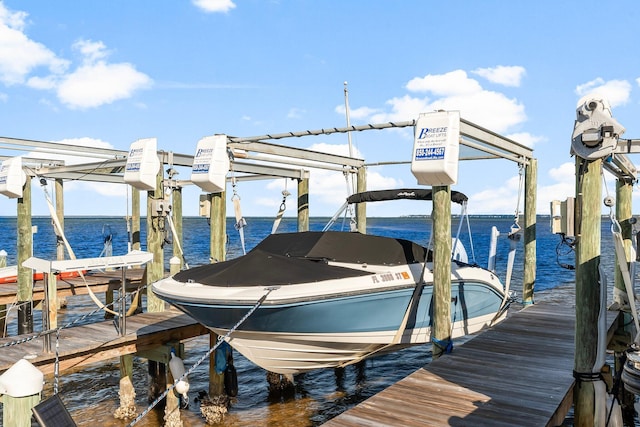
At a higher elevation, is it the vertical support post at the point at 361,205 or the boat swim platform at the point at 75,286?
the vertical support post at the point at 361,205

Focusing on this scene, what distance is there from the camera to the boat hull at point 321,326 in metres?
6.95

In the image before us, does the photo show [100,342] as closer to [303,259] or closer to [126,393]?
[126,393]

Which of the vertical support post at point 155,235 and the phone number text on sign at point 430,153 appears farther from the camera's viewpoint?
the vertical support post at point 155,235

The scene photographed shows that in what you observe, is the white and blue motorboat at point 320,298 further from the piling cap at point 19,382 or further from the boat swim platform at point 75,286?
the boat swim platform at point 75,286

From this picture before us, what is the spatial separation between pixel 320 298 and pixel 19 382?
3468 millimetres

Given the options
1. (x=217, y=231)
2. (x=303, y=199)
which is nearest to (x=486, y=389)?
(x=217, y=231)

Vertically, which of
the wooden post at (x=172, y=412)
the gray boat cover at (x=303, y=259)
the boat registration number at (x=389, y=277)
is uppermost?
the gray boat cover at (x=303, y=259)

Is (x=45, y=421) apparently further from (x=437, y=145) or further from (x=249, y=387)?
(x=249, y=387)

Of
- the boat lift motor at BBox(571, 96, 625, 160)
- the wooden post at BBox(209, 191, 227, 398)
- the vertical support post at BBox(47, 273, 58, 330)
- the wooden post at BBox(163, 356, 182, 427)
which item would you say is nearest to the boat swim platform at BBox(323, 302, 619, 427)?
the boat lift motor at BBox(571, 96, 625, 160)

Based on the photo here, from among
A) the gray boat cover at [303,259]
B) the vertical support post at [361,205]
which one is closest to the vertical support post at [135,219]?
the vertical support post at [361,205]

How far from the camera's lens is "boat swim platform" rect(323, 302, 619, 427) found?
16.7ft

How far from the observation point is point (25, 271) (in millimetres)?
13062

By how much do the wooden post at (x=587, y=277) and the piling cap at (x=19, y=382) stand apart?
5.45 metres

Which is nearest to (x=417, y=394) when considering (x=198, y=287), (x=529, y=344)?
(x=529, y=344)
